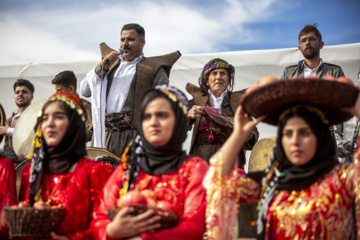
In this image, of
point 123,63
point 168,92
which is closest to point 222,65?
point 123,63

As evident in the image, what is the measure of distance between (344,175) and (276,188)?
1.34ft

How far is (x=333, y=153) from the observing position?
Result: 2.71m

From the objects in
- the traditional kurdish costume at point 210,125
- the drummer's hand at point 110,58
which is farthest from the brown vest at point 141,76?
the traditional kurdish costume at point 210,125

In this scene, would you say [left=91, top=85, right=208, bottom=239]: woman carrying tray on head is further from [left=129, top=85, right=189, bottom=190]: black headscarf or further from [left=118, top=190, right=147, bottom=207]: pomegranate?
[left=118, top=190, right=147, bottom=207]: pomegranate

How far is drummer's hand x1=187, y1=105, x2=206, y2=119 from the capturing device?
199 inches

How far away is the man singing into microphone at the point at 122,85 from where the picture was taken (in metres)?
5.27

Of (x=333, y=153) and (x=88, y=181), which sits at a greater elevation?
(x=333, y=153)

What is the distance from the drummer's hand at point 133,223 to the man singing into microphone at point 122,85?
2635mm

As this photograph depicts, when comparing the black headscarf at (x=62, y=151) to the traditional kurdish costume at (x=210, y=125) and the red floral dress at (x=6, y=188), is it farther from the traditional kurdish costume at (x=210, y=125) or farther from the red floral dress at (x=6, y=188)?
the traditional kurdish costume at (x=210, y=125)

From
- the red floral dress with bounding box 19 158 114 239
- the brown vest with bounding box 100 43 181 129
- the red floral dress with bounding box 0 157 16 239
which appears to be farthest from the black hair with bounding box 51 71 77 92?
the red floral dress with bounding box 19 158 114 239

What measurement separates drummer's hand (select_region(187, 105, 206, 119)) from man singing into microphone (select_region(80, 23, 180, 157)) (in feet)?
2.06

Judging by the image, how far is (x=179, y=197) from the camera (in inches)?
111

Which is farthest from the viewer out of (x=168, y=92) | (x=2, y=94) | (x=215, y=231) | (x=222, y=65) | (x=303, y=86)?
(x=2, y=94)

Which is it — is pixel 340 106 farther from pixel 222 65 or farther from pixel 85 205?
pixel 222 65
